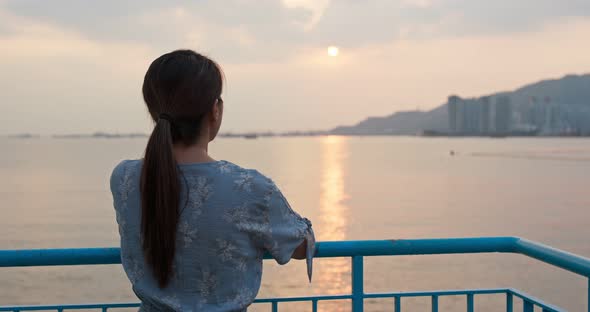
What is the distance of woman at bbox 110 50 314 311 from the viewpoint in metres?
1.48

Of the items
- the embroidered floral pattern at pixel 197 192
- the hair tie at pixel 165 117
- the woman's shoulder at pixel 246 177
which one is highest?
the hair tie at pixel 165 117

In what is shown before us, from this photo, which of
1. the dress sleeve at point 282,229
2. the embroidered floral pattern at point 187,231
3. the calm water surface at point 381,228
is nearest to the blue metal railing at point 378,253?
the dress sleeve at point 282,229

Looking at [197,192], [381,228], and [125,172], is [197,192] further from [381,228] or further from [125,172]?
[381,228]

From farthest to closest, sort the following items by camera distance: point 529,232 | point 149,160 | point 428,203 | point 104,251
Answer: point 428,203, point 529,232, point 104,251, point 149,160

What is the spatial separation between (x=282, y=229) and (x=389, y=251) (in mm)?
777

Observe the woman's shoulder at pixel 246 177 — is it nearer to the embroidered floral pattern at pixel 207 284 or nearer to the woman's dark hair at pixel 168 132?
the woman's dark hair at pixel 168 132

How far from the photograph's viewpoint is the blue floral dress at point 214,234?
4.89 ft

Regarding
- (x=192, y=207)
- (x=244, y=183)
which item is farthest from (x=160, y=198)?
(x=244, y=183)

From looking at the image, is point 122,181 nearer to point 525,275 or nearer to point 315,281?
point 315,281

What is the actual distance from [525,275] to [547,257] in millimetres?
17842

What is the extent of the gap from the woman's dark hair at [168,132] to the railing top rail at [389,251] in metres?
0.62

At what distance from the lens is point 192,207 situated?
149cm

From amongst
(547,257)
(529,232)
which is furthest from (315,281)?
(547,257)

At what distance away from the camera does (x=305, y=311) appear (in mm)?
14062
